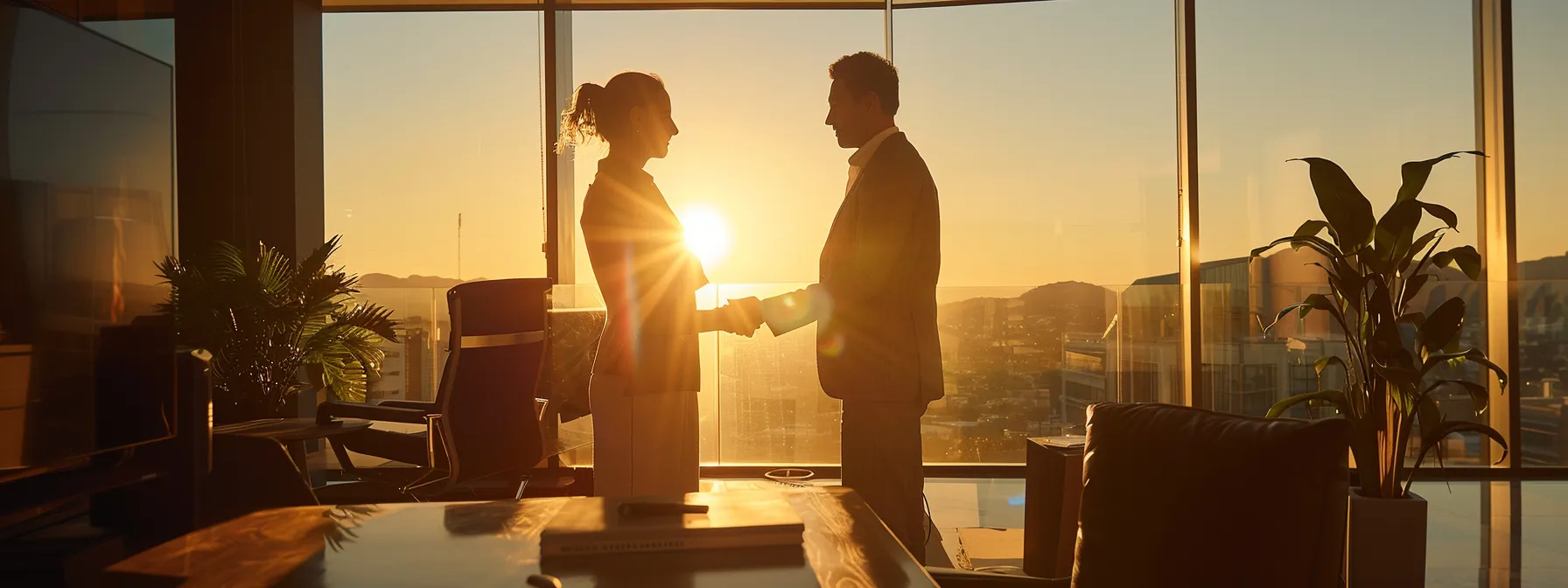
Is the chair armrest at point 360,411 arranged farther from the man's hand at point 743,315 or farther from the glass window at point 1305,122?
the glass window at point 1305,122

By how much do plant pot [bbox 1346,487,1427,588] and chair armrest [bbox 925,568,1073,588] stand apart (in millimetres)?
1907

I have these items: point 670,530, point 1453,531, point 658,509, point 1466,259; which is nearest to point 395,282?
point 658,509

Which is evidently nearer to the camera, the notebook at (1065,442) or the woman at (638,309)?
the woman at (638,309)

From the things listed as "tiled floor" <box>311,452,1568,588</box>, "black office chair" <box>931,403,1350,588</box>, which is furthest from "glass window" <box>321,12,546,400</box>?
"black office chair" <box>931,403,1350,588</box>

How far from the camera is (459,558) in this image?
3.73 feet

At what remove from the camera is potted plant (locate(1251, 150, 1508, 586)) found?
9.21 feet

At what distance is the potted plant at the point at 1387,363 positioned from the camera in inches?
111

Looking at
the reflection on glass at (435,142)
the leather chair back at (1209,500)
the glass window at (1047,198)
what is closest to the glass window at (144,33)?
the reflection on glass at (435,142)

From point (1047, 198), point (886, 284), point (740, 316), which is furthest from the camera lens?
point (1047, 198)

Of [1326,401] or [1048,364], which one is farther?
[1048,364]

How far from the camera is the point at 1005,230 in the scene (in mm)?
4742

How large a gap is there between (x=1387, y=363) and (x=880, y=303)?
186 cm

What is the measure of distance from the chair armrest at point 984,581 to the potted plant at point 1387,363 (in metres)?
1.95

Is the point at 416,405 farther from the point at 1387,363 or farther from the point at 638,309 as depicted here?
the point at 1387,363
